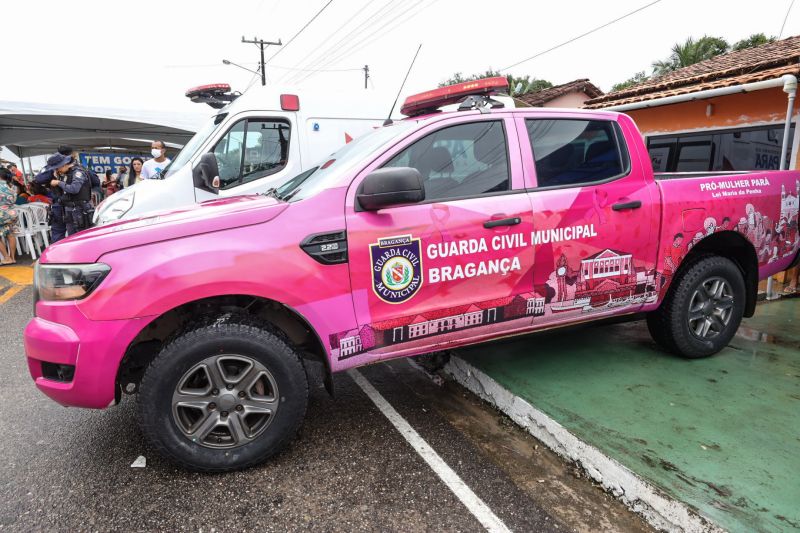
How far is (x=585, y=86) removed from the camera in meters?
23.1

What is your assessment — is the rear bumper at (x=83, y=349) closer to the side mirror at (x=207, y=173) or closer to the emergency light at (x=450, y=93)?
the emergency light at (x=450, y=93)

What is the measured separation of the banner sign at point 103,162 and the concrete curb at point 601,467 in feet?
53.7

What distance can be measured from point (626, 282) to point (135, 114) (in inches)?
479

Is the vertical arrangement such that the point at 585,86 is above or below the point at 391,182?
above

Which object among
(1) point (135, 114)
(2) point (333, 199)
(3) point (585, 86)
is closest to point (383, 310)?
(2) point (333, 199)

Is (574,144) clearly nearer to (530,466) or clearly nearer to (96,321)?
A: (530,466)

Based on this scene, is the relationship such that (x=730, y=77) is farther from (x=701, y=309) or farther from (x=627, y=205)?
(x=627, y=205)

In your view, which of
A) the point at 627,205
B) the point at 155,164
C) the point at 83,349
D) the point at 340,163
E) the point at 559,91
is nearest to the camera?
the point at 83,349

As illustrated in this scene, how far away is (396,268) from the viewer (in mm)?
2709

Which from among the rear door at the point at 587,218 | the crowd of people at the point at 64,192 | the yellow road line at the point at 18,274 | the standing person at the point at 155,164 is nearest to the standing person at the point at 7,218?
the crowd of people at the point at 64,192

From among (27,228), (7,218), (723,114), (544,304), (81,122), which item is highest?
(81,122)

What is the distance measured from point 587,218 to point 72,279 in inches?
114

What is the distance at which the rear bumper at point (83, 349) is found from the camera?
7.58ft

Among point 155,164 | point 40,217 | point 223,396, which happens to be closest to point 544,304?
point 223,396
